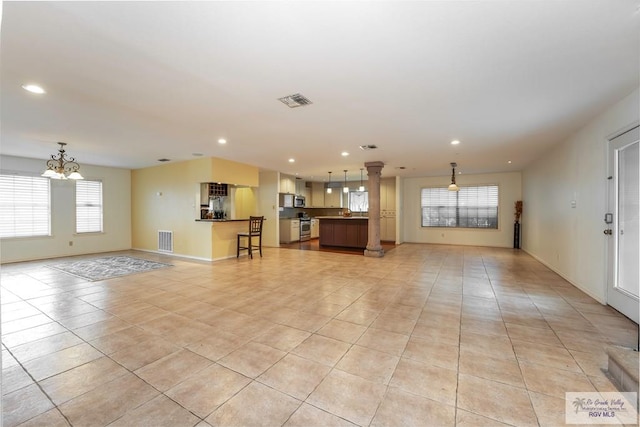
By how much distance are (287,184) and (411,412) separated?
8348mm

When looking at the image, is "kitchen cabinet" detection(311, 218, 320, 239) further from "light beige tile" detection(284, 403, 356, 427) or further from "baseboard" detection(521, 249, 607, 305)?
"light beige tile" detection(284, 403, 356, 427)

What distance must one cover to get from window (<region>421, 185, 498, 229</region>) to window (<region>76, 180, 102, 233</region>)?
10367 millimetres

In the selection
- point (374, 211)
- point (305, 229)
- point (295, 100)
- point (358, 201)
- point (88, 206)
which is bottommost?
point (305, 229)

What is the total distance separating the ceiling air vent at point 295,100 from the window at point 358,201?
321 inches

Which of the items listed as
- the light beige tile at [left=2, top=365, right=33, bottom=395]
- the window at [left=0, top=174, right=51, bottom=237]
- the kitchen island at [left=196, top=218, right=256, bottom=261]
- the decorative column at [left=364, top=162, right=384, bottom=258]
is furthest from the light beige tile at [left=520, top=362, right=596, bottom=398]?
the window at [left=0, top=174, right=51, bottom=237]

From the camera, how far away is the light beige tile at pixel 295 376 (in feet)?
6.35

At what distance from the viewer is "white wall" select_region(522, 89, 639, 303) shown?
3.56m

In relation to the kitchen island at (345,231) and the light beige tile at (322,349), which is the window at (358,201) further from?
the light beige tile at (322,349)

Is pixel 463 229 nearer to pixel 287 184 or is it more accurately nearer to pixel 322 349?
pixel 287 184

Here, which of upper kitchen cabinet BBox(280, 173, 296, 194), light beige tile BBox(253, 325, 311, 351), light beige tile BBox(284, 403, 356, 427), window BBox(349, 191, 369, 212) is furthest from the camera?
window BBox(349, 191, 369, 212)

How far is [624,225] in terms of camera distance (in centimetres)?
327

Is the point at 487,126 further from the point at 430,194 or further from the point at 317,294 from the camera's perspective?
the point at 430,194

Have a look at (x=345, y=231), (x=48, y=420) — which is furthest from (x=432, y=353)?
(x=345, y=231)

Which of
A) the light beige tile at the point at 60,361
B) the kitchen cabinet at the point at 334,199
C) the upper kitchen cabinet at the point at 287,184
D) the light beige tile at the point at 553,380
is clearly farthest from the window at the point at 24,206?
the light beige tile at the point at 553,380
